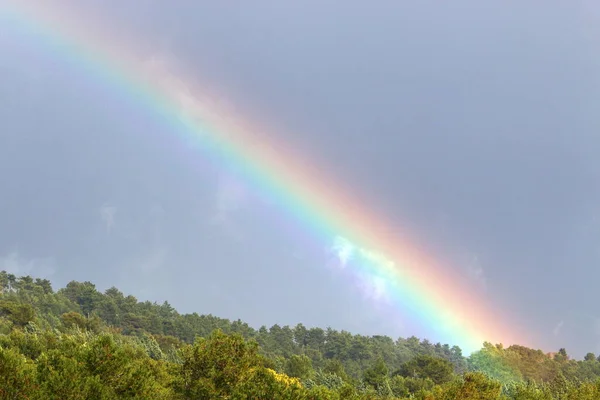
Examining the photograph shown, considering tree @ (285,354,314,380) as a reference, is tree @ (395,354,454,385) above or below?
above

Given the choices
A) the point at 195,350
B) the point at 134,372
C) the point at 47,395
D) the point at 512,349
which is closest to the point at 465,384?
the point at 195,350

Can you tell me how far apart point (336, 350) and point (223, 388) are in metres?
179

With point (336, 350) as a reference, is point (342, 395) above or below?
below

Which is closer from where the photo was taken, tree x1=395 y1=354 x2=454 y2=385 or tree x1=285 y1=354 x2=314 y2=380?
Result: tree x1=285 y1=354 x2=314 y2=380

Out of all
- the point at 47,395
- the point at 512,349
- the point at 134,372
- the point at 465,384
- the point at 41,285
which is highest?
the point at 512,349

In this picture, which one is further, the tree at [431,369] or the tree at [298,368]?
the tree at [431,369]

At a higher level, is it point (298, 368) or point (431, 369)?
point (431, 369)

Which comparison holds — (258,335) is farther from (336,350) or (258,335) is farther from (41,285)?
(41,285)

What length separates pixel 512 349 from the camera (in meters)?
176

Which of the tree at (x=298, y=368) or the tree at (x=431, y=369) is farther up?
the tree at (x=431, y=369)

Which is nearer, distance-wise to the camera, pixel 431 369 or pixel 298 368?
pixel 298 368

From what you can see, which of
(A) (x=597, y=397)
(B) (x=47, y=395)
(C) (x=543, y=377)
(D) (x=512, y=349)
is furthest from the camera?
(D) (x=512, y=349)

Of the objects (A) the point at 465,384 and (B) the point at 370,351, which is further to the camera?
(B) the point at 370,351

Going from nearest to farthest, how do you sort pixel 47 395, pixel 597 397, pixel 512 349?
pixel 47 395 < pixel 597 397 < pixel 512 349
